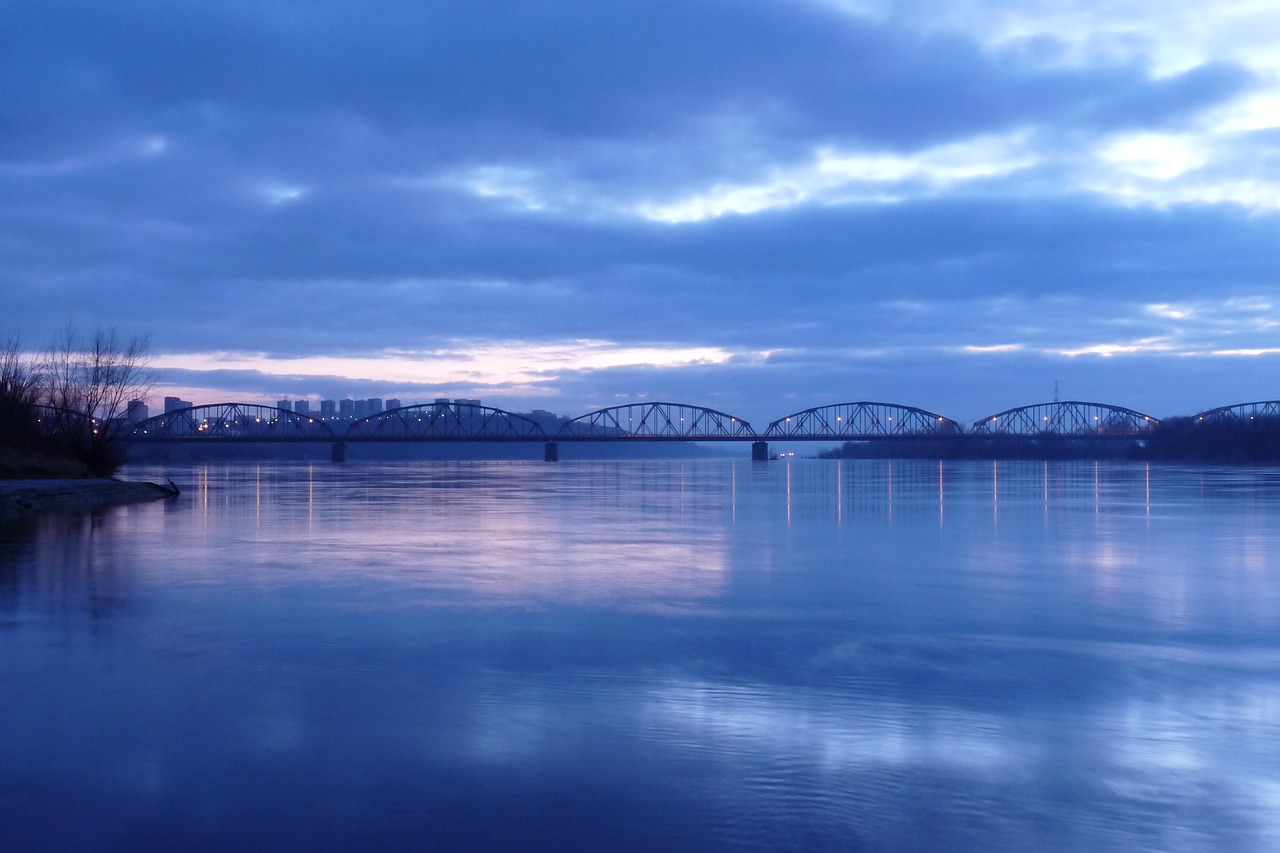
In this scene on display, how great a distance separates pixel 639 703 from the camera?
25.1 feet

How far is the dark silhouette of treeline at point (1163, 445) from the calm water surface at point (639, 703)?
10737 cm

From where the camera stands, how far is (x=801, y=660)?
927cm

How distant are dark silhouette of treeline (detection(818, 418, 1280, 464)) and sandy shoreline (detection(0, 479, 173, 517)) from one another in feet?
334

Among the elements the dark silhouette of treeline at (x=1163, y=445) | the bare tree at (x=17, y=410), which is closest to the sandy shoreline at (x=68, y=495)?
the bare tree at (x=17, y=410)

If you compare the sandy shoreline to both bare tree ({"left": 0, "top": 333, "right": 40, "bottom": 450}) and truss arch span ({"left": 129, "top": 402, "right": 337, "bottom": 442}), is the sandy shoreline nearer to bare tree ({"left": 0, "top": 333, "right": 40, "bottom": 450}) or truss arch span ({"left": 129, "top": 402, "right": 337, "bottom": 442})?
bare tree ({"left": 0, "top": 333, "right": 40, "bottom": 450})

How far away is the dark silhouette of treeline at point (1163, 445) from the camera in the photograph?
4461 inches

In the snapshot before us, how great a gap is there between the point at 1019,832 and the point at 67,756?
18.0ft

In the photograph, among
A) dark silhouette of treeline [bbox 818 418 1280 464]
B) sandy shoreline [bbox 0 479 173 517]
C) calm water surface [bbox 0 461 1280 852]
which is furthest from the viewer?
dark silhouette of treeline [bbox 818 418 1280 464]

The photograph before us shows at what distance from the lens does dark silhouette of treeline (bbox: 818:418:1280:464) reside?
113 meters

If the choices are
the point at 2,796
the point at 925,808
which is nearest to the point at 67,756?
the point at 2,796

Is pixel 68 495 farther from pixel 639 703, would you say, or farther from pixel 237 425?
pixel 237 425

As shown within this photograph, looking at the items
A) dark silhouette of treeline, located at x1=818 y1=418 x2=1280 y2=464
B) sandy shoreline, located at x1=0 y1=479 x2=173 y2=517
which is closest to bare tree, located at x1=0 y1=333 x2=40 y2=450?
sandy shoreline, located at x1=0 y1=479 x2=173 y2=517

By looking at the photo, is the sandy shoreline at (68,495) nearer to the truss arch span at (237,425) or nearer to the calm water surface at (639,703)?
the calm water surface at (639,703)

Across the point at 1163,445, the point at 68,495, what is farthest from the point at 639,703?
the point at 1163,445
